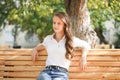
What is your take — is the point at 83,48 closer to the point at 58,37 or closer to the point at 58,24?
the point at 58,37

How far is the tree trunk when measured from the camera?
25.7 feet

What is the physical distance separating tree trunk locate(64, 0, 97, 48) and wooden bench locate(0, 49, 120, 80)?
173cm

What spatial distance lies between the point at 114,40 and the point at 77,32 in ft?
92.0

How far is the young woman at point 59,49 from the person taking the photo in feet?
18.0

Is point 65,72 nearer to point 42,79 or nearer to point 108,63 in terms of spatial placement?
point 42,79

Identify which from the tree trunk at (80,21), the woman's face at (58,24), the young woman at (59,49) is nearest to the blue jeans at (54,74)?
the young woman at (59,49)

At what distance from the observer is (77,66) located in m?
6.11

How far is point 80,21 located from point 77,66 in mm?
2003

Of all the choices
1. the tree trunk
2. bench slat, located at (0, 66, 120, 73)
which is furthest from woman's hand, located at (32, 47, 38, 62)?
the tree trunk

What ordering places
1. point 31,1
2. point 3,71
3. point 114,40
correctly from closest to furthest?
point 3,71
point 31,1
point 114,40

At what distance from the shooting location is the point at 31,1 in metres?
10.8

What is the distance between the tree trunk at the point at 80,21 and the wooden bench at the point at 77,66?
173cm

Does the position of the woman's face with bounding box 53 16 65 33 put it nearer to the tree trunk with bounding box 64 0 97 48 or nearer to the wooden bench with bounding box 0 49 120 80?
the wooden bench with bounding box 0 49 120 80

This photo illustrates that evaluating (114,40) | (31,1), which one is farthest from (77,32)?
(114,40)
